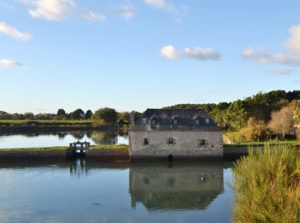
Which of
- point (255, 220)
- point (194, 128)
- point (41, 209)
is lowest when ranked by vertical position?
point (41, 209)

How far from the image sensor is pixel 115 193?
2778 cm

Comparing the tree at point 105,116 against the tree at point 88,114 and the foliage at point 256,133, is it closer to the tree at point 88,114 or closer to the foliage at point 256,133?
the tree at point 88,114

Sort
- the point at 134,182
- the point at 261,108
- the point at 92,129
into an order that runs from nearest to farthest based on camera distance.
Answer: the point at 134,182 → the point at 261,108 → the point at 92,129

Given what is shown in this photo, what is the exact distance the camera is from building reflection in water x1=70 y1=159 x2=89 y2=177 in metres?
36.6

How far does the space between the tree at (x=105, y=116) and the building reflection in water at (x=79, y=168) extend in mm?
78923

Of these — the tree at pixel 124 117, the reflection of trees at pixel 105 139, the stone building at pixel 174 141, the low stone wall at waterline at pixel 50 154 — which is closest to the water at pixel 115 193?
the low stone wall at waterline at pixel 50 154

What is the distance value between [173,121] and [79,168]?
1112 cm

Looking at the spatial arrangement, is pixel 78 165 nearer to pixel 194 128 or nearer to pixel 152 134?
pixel 152 134

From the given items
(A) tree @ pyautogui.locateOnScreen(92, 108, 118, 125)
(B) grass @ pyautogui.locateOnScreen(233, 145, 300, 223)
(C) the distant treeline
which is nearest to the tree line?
(A) tree @ pyautogui.locateOnScreen(92, 108, 118, 125)

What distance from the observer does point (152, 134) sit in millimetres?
42719

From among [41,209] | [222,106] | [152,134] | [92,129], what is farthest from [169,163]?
[92,129]

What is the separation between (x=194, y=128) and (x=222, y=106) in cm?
5303

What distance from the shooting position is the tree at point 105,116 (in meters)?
123

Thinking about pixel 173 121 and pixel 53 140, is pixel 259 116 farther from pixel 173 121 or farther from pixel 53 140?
pixel 53 140
